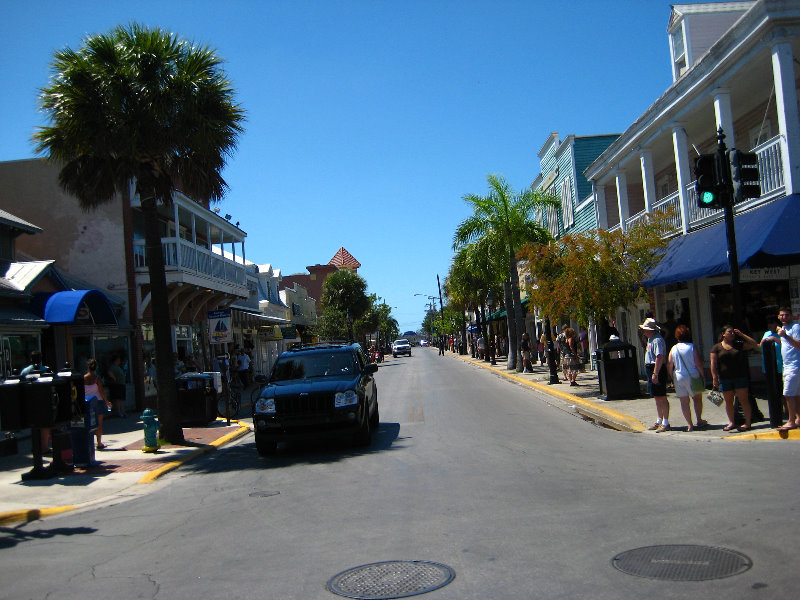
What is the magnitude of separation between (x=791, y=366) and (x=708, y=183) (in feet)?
10.5

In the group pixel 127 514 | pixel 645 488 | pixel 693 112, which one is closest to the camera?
pixel 645 488

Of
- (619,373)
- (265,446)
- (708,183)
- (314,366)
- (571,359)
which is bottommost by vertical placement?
(265,446)

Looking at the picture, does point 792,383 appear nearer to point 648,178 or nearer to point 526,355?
point 648,178

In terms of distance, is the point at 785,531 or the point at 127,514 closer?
→ the point at 785,531

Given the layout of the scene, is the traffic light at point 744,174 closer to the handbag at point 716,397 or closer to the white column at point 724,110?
the handbag at point 716,397

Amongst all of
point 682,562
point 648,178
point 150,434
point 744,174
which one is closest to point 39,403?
point 150,434

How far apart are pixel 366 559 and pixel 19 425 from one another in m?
7.09

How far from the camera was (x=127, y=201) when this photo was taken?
22391mm

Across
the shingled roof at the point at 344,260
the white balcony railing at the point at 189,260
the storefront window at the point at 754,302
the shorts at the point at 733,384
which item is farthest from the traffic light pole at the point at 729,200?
the shingled roof at the point at 344,260

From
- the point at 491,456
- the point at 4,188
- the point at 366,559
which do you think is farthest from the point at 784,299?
the point at 4,188

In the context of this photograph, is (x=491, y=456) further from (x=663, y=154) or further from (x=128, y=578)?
(x=663, y=154)

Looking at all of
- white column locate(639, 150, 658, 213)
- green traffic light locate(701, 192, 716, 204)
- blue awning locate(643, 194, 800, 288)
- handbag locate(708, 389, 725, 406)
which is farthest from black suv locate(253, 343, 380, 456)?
A: white column locate(639, 150, 658, 213)

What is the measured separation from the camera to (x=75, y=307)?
56.8 ft

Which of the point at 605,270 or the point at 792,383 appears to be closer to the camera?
the point at 792,383
